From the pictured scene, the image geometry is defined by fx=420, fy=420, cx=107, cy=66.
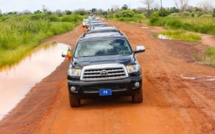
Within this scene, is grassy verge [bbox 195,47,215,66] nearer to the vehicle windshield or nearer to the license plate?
the vehicle windshield

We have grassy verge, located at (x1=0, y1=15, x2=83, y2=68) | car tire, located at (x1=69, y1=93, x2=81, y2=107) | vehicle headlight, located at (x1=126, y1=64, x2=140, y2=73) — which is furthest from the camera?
grassy verge, located at (x1=0, y1=15, x2=83, y2=68)

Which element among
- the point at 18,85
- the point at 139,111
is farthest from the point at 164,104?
the point at 18,85

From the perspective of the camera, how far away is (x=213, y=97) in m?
11.4

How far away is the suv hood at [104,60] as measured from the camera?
10.5 metres

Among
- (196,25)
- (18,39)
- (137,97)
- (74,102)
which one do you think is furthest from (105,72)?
(196,25)

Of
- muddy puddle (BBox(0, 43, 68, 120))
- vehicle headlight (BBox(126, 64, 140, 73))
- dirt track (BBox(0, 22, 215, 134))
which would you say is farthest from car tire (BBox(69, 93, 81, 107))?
muddy puddle (BBox(0, 43, 68, 120))

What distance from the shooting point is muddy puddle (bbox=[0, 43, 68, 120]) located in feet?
43.6

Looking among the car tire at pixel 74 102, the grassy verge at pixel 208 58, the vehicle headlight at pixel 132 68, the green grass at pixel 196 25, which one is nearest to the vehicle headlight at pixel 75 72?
the car tire at pixel 74 102

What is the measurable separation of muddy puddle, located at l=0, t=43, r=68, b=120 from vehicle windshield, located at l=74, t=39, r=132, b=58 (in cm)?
262

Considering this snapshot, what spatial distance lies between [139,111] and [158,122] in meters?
1.15

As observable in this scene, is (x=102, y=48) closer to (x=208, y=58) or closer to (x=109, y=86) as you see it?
(x=109, y=86)

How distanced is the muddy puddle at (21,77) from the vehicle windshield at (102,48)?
2.62m

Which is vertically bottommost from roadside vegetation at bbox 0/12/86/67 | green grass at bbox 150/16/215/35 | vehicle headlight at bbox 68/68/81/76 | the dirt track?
green grass at bbox 150/16/215/35

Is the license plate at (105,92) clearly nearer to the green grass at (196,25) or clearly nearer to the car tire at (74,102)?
the car tire at (74,102)
